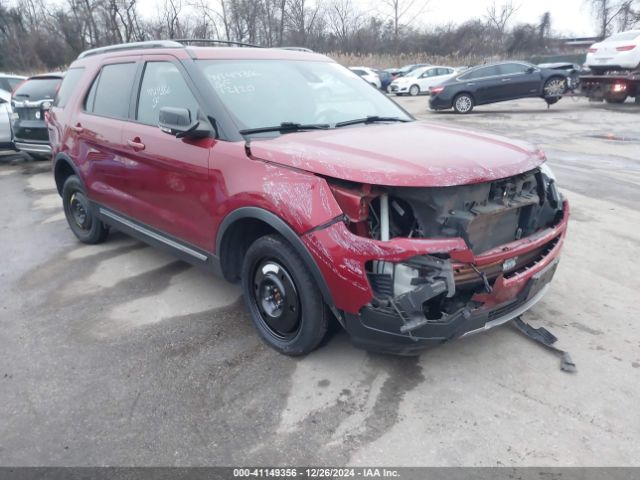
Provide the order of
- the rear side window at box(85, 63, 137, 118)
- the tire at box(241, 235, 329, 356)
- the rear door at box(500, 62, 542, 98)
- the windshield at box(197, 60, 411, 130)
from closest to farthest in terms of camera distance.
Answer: the tire at box(241, 235, 329, 356), the windshield at box(197, 60, 411, 130), the rear side window at box(85, 63, 137, 118), the rear door at box(500, 62, 542, 98)

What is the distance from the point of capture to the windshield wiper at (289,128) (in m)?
3.22

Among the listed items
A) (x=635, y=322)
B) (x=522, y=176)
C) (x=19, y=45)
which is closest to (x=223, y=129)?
(x=522, y=176)

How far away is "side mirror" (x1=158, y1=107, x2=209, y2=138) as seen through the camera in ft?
10.4

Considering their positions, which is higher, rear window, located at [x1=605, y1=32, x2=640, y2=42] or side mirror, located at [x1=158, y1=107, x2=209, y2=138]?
rear window, located at [x1=605, y1=32, x2=640, y2=42]

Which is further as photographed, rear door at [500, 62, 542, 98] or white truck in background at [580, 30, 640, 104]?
rear door at [500, 62, 542, 98]

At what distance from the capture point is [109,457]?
7.86 ft

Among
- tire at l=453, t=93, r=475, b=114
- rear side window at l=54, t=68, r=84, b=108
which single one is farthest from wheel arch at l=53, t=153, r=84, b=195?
tire at l=453, t=93, r=475, b=114

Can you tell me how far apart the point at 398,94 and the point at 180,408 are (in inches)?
1025

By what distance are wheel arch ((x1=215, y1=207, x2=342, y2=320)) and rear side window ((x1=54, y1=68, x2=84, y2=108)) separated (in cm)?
299

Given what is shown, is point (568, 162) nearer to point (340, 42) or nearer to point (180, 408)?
point (180, 408)

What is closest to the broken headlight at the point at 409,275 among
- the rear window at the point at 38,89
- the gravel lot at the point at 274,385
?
the gravel lot at the point at 274,385

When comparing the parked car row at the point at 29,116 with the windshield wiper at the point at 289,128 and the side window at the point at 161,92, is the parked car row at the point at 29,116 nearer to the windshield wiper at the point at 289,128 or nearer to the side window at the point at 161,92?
the side window at the point at 161,92

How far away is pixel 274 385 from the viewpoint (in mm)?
2906

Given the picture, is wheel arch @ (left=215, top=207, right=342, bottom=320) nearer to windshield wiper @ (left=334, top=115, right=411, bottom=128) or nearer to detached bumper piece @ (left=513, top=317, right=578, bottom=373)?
windshield wiper @ (left=334, top=115, right=411, bottom=128)
